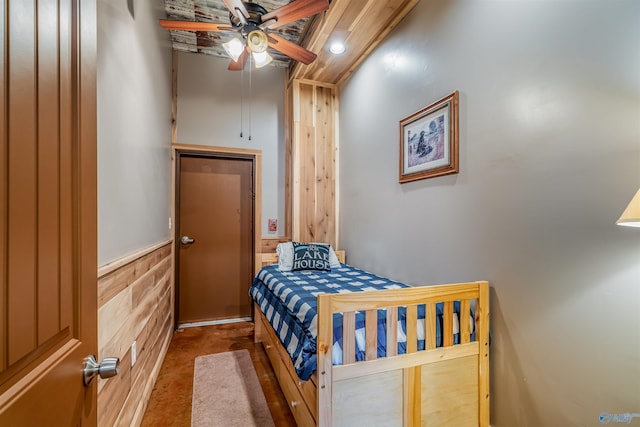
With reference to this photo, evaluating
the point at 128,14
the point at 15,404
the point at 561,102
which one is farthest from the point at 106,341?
the point at 561,102

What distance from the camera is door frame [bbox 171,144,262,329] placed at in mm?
3150

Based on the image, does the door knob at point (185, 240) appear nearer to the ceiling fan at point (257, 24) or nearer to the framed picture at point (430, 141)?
the ceiling fan at point (257, 24)

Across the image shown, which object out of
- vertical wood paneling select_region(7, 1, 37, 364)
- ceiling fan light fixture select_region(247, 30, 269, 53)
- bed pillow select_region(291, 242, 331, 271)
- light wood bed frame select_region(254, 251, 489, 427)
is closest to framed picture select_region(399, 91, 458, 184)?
light wood bed frame select_region(254, 251, 489, 427)

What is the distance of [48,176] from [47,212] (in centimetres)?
7

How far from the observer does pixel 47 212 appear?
20.8 inches

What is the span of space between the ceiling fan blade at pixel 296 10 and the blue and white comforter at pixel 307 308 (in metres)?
1.75

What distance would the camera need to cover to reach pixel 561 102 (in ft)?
4.10

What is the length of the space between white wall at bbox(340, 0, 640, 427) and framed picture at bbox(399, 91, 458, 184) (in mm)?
61

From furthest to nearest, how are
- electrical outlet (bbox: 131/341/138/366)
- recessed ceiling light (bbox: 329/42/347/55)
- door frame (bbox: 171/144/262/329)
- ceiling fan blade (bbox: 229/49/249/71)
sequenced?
door frame (bbox: 171/144/262/329)
recessed ceiling light (bbox: 329/42/347/55)
ceiling fan blade (bbox: 229/49/249/71)
electrical outlet (bbox: 131/341/138/366)

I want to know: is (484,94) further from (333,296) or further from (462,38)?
(333,296)

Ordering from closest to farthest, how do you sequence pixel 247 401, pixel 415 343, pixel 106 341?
pixel 106 341, pixel 415 343, pixel 247 401

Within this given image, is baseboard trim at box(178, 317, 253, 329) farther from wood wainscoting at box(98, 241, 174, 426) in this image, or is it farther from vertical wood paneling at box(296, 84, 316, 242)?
vertical wood paneling at box(296, 84, 316, 242)

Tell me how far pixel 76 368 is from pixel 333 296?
868 mm

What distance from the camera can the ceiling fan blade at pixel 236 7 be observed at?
1.72 meters
